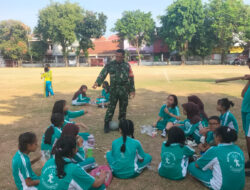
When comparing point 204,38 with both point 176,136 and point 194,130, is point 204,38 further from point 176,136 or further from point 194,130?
point 176,136

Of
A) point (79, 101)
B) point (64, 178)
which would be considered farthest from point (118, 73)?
point (79, 101)

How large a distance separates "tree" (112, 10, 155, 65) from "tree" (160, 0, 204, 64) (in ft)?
15.3

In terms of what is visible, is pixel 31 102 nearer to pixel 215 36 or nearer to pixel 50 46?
pixel 215 36

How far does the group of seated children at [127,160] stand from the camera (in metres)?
2.54

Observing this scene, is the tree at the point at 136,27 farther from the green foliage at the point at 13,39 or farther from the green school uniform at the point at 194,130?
the green school uniform at the point at 194,130

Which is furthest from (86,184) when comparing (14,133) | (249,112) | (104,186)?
(14,133)

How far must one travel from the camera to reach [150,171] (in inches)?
153

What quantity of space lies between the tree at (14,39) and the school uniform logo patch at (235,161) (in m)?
60.5

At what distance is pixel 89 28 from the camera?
53688 mm

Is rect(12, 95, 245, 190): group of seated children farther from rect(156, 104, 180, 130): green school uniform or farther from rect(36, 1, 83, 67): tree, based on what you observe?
rect(36, 1, 83, 67): tree

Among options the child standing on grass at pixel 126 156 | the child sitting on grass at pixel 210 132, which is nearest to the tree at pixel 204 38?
the child sitting on grass at pixel 210 132

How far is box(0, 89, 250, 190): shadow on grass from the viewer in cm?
351

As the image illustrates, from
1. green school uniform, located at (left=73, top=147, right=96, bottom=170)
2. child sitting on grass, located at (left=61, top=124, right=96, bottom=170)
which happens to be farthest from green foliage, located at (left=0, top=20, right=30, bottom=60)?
green school uniform, located at (left=73, top=147, right=96, bottom=170)

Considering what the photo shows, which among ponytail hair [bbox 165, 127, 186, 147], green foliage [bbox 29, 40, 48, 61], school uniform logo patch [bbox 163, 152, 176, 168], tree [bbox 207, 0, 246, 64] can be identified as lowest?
school uniform logo patch [bbox 163, 152, 176, 168]
